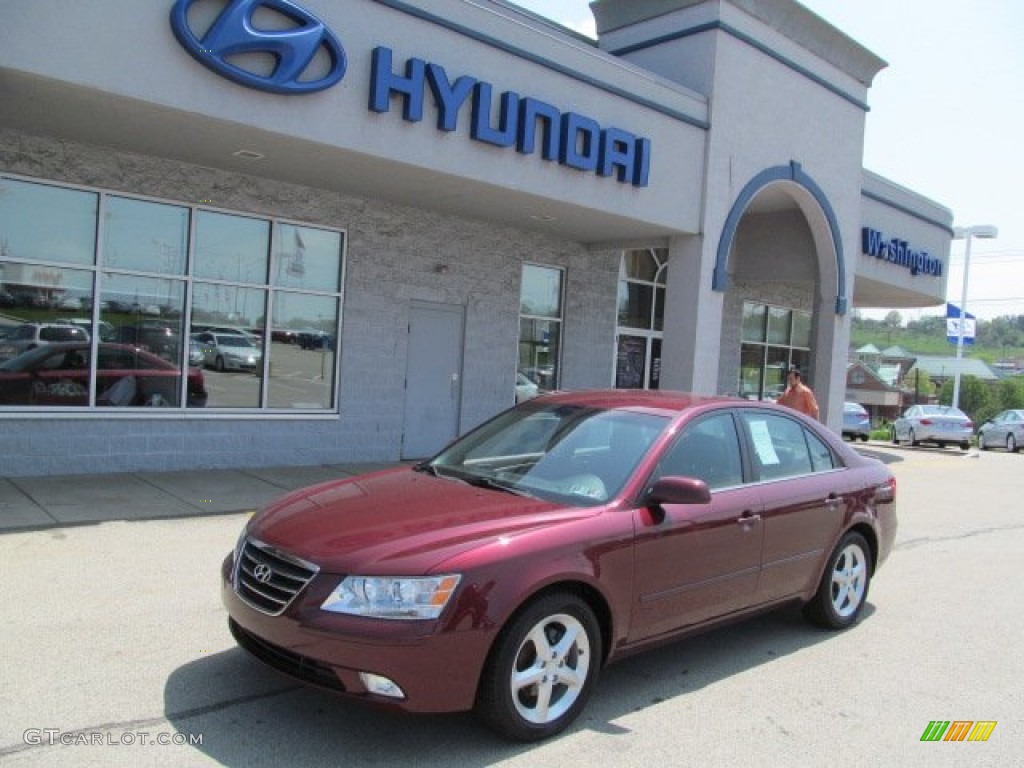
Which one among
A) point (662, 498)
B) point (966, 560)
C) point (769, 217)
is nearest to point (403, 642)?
point (662, 498)

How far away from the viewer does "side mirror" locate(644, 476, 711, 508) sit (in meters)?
4.28

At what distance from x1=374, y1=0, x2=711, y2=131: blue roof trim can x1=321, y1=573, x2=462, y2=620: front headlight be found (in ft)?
22.6

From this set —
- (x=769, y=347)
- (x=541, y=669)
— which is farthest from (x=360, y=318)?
(x=769, y=347)

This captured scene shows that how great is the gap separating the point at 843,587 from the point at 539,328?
831 centimetres

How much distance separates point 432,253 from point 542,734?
29.2 feet

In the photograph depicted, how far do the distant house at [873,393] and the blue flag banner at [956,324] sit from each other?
39925 mm

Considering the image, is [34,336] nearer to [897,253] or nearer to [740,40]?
[740,40]

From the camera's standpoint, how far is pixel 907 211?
18.4 meters

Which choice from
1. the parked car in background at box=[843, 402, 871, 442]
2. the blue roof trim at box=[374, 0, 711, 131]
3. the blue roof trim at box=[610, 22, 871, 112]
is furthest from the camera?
the parked car in background at box=[843, 402, 871, 442]

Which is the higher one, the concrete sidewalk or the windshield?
the windshield

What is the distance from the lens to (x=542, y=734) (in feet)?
12.7

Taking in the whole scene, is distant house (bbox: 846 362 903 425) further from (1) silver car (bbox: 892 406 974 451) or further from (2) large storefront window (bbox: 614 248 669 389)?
(2) large storefront window (bbox: 614 248 669 389)

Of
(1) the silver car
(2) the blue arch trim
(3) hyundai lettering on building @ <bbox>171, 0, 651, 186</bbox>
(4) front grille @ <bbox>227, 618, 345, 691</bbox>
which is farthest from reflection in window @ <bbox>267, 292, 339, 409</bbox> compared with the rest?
(1) the silver car

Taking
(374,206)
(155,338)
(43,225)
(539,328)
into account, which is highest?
(374,206)
